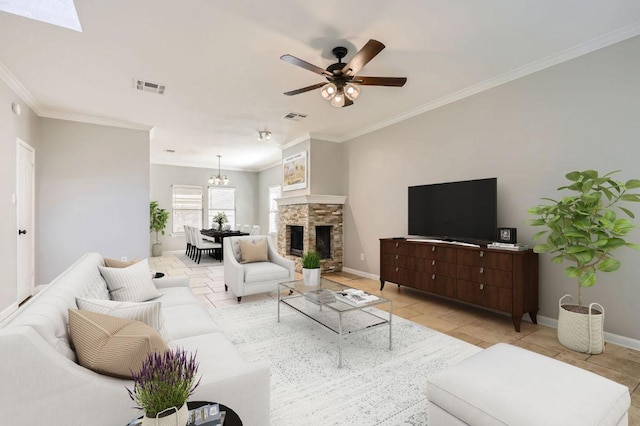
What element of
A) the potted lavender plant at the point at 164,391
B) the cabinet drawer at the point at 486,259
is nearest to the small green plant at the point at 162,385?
the potted lavender plant at the point at 164,391

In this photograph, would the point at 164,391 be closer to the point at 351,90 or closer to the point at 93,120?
the point at 351,90

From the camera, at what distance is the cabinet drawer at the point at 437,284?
3.74 metres

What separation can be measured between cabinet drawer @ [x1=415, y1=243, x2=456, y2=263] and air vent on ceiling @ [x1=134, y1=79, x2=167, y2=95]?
13.2 feet

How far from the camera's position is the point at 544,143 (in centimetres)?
328

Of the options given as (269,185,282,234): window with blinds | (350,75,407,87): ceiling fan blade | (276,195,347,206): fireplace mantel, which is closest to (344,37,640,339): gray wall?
(276,195,347,206): fireplace mantel

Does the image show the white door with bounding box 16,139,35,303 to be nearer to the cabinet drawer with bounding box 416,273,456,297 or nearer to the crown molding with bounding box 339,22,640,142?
the cabinet drawer with bounding box 416,273,456,297

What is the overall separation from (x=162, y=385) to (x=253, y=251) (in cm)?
357

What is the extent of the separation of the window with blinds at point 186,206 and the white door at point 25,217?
4.77 meters

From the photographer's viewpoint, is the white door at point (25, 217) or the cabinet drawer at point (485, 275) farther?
the white door at point (25, 217)

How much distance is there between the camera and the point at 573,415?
3.91ft

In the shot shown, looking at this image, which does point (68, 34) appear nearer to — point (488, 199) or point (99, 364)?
point (99, 364)

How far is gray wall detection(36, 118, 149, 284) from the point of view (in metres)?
4.79

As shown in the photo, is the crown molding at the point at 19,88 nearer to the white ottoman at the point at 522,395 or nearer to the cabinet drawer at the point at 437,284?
the white ottoman at the point at 522,395

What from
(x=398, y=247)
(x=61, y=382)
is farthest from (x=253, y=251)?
(x=61, y=382)
